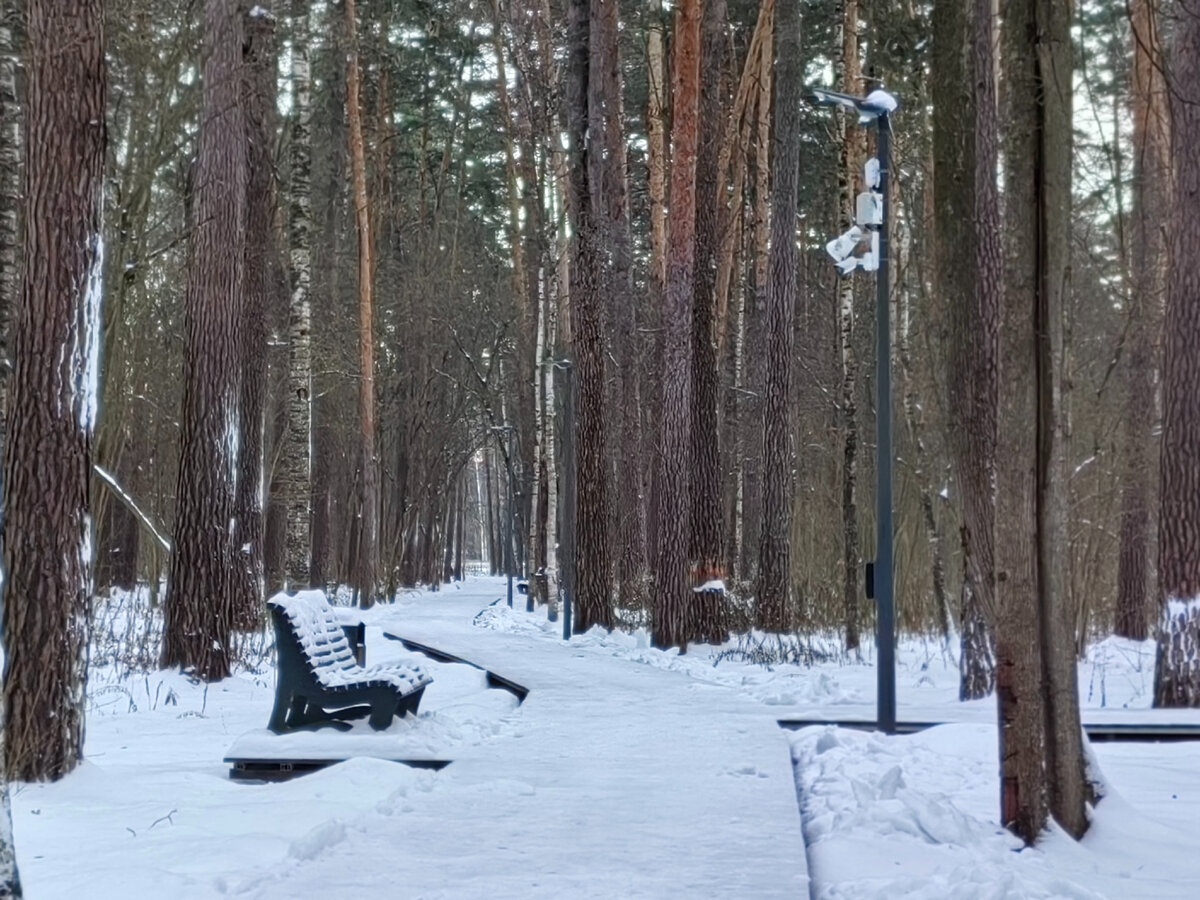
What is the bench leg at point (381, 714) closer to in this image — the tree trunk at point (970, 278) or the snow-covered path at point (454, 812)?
the snow-covered path at point (454, 812)

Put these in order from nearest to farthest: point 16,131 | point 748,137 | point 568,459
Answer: point 16,131 → point 568,459 → point 748,137

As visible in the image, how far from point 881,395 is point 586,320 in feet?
29.7

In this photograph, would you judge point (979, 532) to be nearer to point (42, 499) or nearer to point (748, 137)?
point (42, 499)

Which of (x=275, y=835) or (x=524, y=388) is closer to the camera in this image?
(x=275, y=835)

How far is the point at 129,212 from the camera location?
12523 millimetres

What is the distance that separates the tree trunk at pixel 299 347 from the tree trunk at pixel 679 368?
448 centimetres

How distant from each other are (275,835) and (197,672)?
693 centimetres

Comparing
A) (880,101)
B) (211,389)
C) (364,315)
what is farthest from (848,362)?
(364,315)

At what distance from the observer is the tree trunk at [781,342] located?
652 inches

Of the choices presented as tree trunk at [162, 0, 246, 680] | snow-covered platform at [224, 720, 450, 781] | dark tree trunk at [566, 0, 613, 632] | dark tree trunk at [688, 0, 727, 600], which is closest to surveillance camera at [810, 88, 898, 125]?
snow-covered platform at [224, 720, 450, 781]

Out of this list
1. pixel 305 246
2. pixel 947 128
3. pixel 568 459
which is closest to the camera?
pixel 947 128

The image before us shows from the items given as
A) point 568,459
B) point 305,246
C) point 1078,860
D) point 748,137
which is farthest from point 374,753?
point 748,137

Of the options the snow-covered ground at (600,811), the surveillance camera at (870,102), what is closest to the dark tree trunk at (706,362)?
the snow-covered ground at (600,811)

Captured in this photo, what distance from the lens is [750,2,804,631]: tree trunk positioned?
1656 cm
